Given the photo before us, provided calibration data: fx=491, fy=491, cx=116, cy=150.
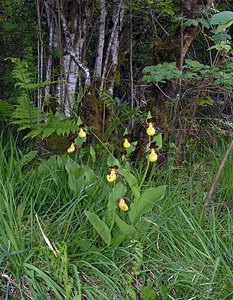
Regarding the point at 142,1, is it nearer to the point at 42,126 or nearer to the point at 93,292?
the point at 42,126

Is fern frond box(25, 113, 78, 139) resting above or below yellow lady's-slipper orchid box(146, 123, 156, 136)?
below

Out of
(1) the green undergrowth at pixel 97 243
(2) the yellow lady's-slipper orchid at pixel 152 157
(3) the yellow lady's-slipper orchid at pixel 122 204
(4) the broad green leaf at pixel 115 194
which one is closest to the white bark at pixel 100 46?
(1) the green undergrowth at pixel 97 243

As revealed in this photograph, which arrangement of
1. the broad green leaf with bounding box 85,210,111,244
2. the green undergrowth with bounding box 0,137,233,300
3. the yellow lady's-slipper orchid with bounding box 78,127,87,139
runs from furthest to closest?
the yellow lady's-slipper orchid with bounding box 78,127,87,139 < the broad green leaf with bounding box 85,210,111,244 < the green undergrowth with bounding box 0,137,233,300

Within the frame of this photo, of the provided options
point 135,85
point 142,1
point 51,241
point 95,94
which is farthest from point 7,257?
Answer: point 142,1

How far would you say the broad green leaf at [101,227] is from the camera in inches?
87.7

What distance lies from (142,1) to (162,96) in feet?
2.97

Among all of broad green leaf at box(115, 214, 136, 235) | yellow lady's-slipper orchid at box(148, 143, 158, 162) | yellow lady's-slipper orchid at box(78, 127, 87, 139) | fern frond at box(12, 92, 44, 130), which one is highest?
yellow lady's-slipper orchid at box(148, 143, 158, 162)

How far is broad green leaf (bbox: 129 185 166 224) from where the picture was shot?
2.32m

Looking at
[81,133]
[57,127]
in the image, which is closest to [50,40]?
[57,127]

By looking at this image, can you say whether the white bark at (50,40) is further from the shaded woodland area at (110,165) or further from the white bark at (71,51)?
the white bark at (71,51)

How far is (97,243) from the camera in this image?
235 cm

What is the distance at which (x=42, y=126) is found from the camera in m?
3.11

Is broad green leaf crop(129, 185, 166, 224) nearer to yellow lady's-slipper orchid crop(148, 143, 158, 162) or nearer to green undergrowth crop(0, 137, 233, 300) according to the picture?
green undergrowth crop(0, 137, 233, 300)

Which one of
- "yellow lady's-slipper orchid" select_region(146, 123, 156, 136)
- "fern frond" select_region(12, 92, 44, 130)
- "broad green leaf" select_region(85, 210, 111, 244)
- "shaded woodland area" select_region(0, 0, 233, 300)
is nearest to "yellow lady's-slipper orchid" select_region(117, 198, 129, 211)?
"shaded woodland area" select_region(0, 0, 233, 300)
